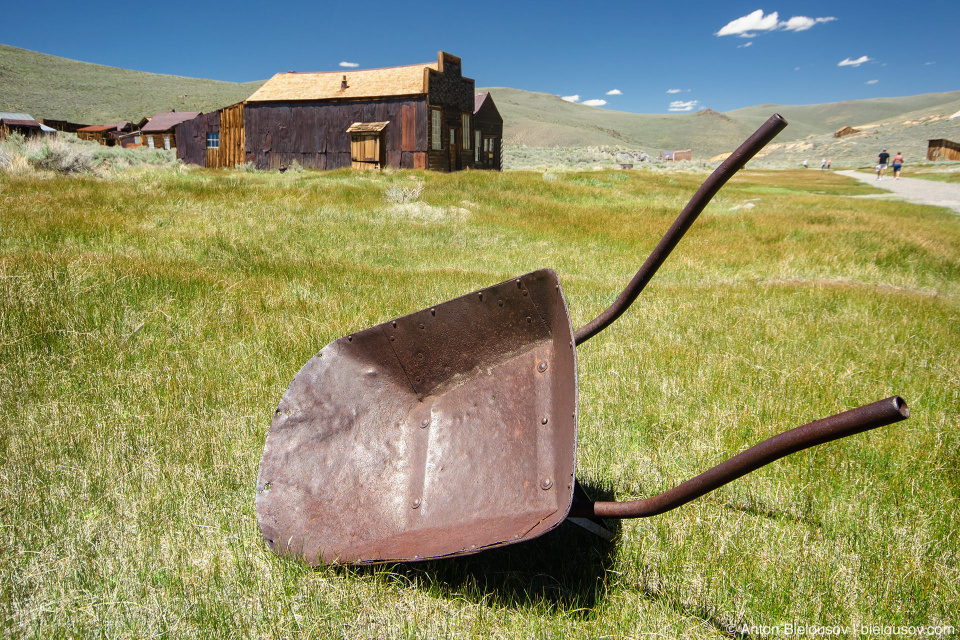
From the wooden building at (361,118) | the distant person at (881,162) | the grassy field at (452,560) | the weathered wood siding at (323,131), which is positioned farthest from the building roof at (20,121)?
the distant person at (881,162)

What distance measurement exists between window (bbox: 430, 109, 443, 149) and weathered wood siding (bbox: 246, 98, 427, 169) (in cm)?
52

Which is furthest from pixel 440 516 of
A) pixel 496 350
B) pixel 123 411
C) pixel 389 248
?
pixel 389 248

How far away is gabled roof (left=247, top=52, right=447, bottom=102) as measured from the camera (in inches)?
893

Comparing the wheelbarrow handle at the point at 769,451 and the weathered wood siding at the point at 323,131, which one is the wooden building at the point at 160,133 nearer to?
the weathered wood siding at the point at 323,131

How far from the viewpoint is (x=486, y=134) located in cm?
3084

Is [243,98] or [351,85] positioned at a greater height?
[243,98]

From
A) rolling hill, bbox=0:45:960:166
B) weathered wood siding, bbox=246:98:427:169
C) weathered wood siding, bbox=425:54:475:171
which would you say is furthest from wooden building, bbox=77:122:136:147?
weathered wood siding, bbox=425:54:475:171

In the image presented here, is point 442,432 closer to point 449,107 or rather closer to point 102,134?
point 449,107

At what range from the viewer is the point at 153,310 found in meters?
4.80

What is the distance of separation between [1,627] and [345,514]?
1.12m

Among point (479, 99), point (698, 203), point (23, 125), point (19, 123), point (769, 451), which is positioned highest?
point (19, 123)

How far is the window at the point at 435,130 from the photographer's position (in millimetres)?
22719

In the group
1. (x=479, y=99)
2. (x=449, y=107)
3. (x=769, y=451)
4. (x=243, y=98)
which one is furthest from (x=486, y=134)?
(x=243, y=98)

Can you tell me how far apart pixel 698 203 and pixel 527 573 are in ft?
5.20
